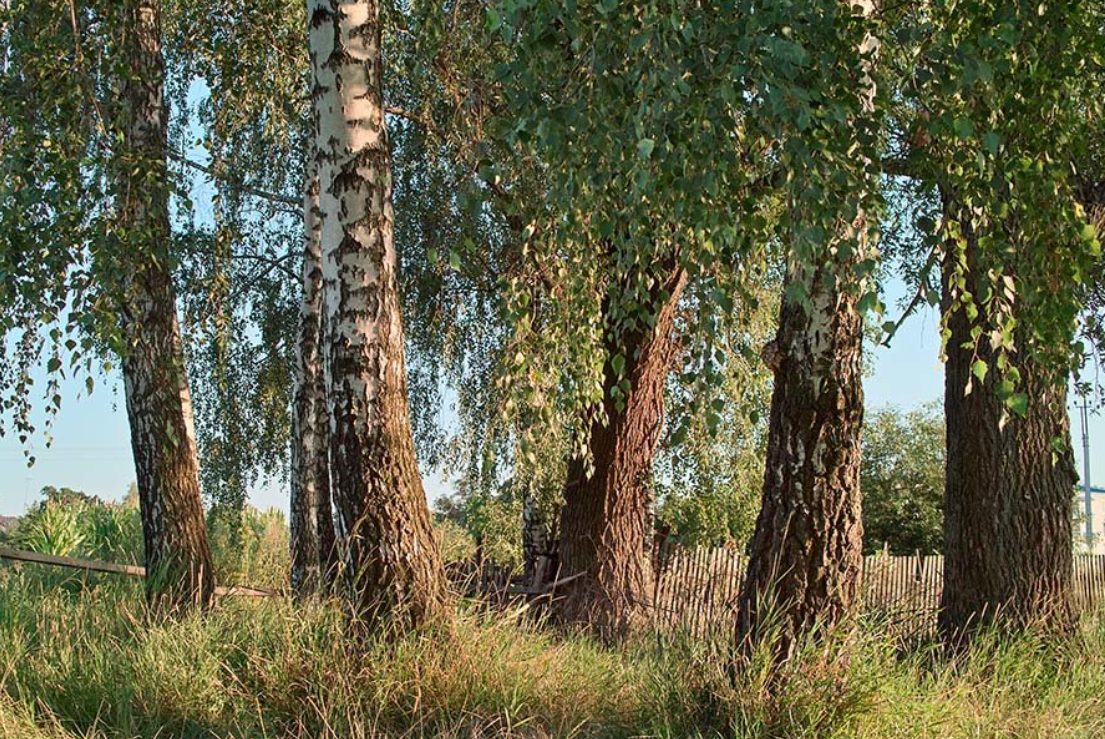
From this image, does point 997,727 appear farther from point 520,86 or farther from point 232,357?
point 232,357

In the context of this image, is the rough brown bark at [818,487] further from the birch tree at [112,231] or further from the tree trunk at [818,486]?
the birch tree at [112,231]

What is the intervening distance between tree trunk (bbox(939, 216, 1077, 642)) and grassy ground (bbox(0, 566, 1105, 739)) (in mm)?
1031

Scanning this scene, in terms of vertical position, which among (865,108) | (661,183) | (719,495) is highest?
(865,108)

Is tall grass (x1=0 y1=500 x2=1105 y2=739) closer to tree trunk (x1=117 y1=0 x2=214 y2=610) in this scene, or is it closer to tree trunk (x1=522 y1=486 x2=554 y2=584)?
tree trunk (x1=117 y1=0 x2=214 y2=610)

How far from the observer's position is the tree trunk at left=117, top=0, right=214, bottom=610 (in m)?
6.84

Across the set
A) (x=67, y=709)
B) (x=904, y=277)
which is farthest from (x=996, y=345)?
(x=904, y=277)

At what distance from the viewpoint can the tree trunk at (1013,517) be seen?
20.1 feet

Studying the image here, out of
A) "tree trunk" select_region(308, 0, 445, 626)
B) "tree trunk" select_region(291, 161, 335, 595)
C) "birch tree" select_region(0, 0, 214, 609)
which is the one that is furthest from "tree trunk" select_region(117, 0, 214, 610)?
"tree trunk" select_region(308, 0, 445, 626)

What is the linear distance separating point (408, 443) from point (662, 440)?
6305 millimetres

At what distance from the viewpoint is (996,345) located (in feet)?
10.4

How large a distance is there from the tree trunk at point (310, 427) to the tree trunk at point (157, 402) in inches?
49.2

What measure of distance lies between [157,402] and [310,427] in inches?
71.6

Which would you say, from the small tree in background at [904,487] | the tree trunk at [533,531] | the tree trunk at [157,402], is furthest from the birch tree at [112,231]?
the small tree in background at [904,487]

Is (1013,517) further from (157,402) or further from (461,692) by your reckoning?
(157,402)
